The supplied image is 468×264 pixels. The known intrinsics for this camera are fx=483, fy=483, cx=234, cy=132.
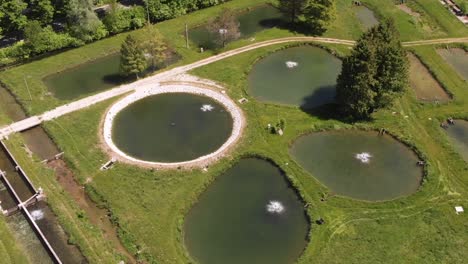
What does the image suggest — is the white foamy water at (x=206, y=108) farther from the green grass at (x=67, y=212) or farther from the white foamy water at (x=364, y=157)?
the green grass at (x=67, y=212)

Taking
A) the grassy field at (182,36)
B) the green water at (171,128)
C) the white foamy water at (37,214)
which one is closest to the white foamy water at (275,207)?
the green water at (171,128)

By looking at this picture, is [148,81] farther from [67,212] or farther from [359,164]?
[359,164]

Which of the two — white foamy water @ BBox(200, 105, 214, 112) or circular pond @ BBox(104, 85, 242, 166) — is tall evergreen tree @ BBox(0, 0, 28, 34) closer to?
circular pond @ BBox(104, 85, 242, 166)

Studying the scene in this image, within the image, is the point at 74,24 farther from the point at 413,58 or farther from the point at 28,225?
the point at 413,58

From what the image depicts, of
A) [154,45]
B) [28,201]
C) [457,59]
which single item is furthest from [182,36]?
[457,59]

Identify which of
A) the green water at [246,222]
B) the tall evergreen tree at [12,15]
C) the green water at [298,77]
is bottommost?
the green water at [246,222]

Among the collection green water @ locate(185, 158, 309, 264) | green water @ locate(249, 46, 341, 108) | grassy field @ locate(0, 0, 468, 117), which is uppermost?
grassy field @ locate(0, 0, 468, 117)

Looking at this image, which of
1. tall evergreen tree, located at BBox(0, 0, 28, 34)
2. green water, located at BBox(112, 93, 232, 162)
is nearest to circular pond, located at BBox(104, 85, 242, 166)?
green water, located at BBox(112, 93, 232, 162)
